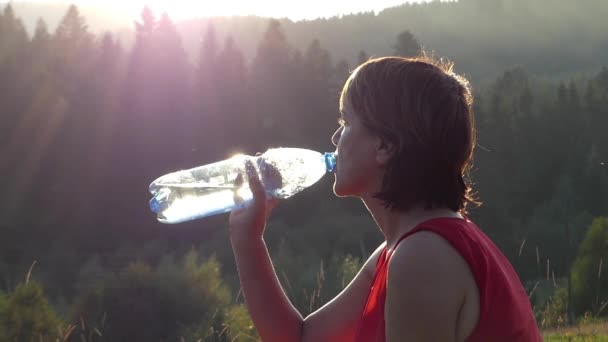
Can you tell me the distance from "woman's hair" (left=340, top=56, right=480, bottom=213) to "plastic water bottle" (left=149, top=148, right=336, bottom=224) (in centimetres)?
63

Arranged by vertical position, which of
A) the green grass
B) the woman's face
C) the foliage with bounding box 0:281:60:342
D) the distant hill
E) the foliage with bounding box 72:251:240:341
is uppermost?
the woman's face

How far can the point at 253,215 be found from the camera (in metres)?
2.22

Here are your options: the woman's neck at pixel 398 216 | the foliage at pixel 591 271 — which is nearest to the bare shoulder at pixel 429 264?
the woman's neck at pixel 398 216

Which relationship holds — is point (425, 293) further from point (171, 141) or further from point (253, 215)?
point (171, 141)

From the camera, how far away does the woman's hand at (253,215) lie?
86.2 inches

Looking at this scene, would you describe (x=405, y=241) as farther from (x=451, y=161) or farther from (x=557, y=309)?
(x=557, y=309)

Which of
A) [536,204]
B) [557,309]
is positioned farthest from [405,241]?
[536,204]

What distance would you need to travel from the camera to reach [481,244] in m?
1.71

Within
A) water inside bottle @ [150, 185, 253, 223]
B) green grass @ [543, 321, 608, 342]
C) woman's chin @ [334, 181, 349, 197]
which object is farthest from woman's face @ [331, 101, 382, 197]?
green grass @ [543, 321, 608, 342]

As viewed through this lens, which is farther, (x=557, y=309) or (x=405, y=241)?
(x=557, y=309)

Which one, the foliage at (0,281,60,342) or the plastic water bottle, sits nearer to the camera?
the plastic water bottle

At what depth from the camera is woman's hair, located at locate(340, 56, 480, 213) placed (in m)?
1.81

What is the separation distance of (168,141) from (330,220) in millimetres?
7142

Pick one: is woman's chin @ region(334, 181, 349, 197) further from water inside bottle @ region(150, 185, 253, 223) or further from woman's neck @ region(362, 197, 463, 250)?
water inside bottle @ region(150, 185, 253, 223)
